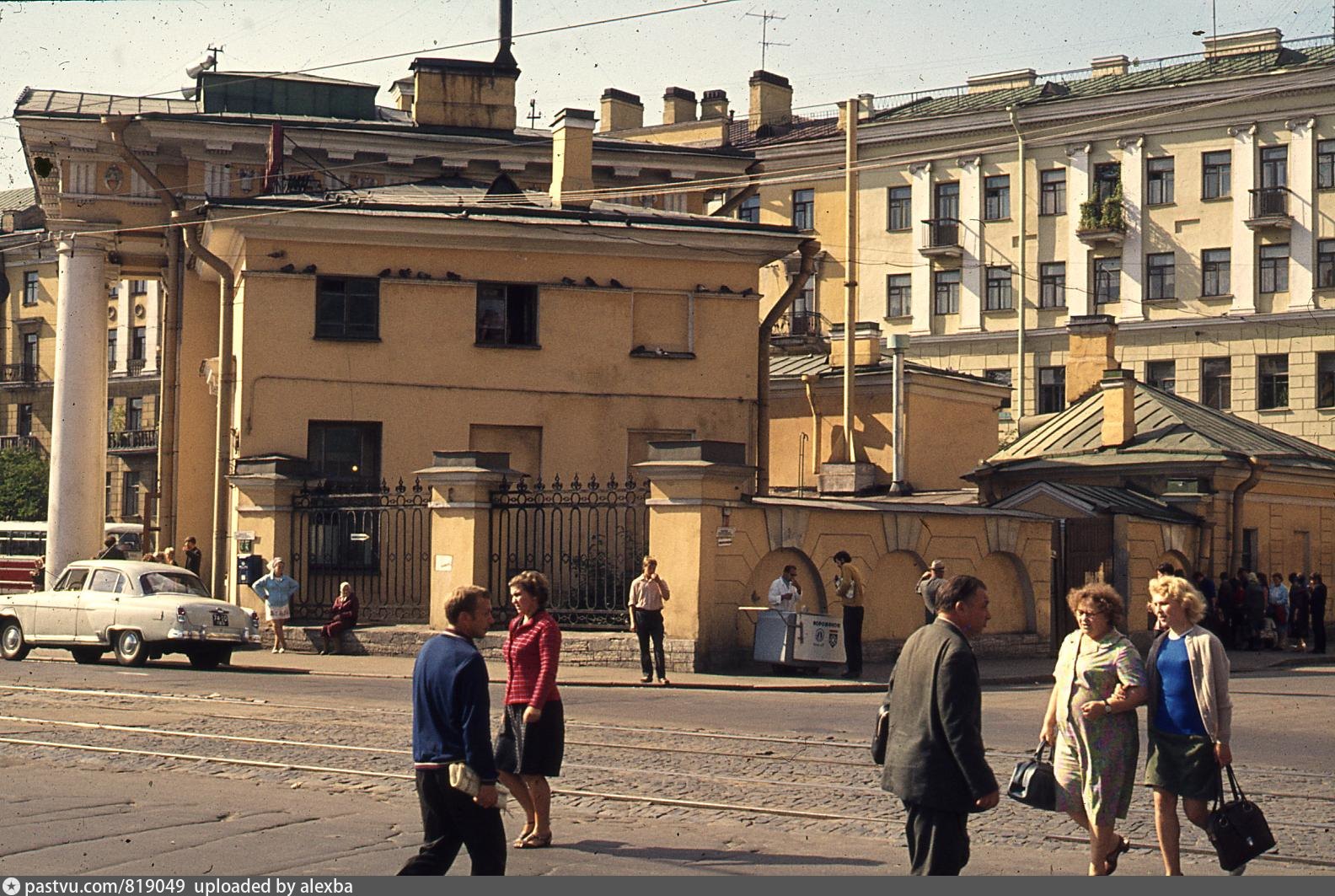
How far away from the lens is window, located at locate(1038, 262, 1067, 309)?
60.4 m

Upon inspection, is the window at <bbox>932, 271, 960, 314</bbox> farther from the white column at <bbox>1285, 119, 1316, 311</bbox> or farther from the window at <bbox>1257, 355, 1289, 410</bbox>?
the white column at <bbox>1285, 119, 1316, 311</bbox>

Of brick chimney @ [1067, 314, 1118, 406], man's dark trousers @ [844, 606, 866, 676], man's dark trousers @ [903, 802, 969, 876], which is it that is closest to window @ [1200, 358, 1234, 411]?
brick chimney @ [1067, 314, 1118, 406]

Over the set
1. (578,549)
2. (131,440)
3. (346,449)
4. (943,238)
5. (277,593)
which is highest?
(943,238)

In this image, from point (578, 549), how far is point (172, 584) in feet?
18.8

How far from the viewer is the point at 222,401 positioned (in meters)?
32.0

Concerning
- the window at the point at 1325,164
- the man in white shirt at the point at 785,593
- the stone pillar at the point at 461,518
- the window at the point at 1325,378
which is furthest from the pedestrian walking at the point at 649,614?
the window at the point at 1325,164

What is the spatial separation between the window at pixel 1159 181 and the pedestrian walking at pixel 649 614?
39.8 meters

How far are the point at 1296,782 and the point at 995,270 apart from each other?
49177 mm

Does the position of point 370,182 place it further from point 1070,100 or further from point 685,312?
point 1070,100

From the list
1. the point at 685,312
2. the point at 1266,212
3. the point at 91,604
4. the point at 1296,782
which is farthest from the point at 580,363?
the point at 1266,212

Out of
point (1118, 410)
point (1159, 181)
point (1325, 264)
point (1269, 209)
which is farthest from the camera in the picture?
point (1159, 181)

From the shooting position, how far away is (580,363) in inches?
1259

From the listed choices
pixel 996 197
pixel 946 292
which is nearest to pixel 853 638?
pixel 996 197

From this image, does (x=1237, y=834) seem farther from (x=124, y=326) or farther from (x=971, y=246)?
(x=124, y=326)
